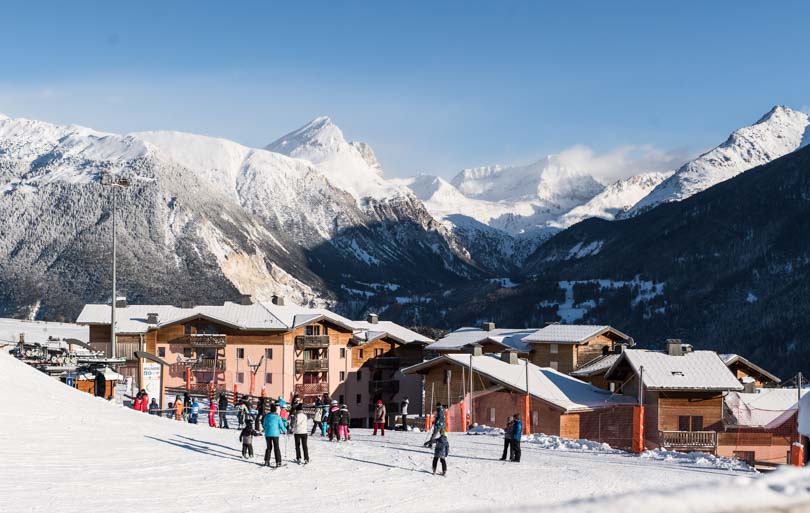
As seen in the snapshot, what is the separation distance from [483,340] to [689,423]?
Answer: 31.8m

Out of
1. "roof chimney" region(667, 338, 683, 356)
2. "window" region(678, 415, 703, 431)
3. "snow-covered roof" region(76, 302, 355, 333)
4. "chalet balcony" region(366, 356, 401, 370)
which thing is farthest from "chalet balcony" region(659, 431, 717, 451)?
"chalet balcony" region(366, 356, 401, 370)

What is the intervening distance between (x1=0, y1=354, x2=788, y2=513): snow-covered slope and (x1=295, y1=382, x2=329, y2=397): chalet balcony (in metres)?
49.6

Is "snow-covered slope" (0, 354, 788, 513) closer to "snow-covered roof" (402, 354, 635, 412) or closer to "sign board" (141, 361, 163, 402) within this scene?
A: "sign board" (141, 361, 163, 402)

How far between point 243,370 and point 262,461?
6227cm

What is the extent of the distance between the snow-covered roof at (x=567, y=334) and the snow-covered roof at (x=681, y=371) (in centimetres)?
1929

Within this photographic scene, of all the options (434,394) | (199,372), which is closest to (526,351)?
(434,394)

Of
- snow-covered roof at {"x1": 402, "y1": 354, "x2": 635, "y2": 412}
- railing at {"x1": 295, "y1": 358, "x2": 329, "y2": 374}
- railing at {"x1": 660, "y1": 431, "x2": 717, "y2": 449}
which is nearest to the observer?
railing at {"x1": 660, "y1": 431, "x2": 717, "y2": 449}

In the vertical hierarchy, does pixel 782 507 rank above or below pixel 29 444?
above

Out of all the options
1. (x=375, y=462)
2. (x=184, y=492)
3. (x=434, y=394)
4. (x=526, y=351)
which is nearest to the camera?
(x=184, y=492)

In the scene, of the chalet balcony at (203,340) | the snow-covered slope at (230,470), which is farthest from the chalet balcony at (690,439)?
the chalet balcony at (203,340)

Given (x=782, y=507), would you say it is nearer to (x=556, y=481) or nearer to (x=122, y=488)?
(x=122, y=488)

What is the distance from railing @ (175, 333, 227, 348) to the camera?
87562mm

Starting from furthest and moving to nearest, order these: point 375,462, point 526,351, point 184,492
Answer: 1. point 526,351
2. point 375,462
3. point 184,492

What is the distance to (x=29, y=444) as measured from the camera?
86.0 feet
